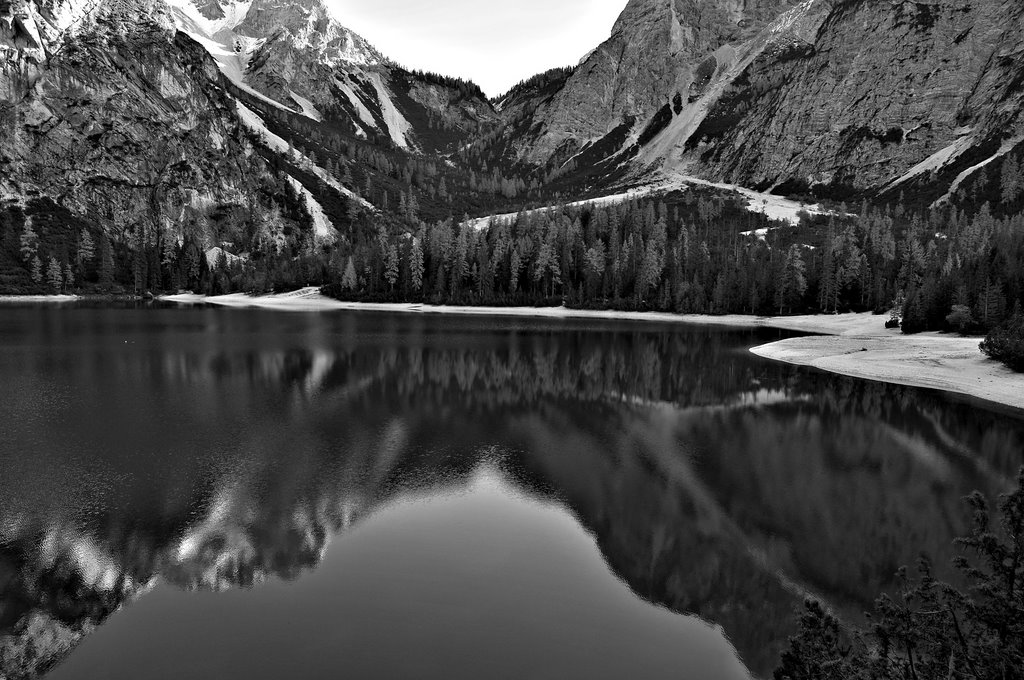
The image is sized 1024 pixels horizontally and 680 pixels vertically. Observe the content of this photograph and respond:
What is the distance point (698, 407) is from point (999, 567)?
2598 cm

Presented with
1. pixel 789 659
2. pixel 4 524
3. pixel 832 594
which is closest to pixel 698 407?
pixel 832 594

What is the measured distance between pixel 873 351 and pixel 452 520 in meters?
50.2

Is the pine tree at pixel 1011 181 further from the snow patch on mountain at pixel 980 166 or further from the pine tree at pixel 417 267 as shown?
Result: the pine tree at pixel 417 267

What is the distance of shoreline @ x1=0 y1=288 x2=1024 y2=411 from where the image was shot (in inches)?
1470

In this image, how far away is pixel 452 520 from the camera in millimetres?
16672

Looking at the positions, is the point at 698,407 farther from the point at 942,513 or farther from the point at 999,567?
the point at 999,567

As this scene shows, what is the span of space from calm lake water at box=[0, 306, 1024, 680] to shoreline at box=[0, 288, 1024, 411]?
395 centimetres

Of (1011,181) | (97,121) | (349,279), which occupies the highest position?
(97,121)

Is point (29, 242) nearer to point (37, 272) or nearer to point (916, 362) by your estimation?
point (37, 272)

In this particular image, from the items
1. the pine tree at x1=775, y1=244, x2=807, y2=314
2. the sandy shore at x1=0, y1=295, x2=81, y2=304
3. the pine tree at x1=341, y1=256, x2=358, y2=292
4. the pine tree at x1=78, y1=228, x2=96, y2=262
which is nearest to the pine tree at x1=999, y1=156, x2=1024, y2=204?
the pine tree at x1=775, y1=244, x2=807, y2=314

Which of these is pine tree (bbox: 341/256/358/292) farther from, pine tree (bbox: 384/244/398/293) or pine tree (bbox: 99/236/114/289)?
pine tree (bbox: 99/236/114/289)

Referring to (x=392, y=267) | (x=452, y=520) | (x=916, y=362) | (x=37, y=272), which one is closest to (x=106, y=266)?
(x=37, y=272)

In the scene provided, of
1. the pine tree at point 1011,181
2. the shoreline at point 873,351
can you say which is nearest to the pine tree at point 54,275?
the shoreline at point 873,351

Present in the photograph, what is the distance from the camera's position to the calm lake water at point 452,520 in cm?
1097
